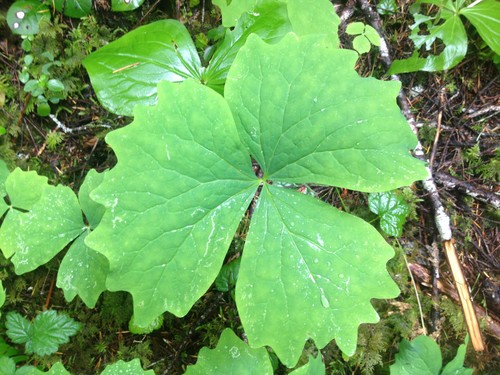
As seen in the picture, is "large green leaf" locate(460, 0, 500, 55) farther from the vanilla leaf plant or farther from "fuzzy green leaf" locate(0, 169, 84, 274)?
"fuzzy green leaf" locate(0, 169, 84, 274)

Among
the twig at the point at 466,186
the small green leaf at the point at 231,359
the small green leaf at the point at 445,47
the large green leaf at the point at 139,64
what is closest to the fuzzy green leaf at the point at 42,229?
the large green leaf at the point at 139,64

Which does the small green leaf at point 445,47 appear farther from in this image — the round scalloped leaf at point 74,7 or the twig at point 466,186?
the round scalloped leaf at point 74,7

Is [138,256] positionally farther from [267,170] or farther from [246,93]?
[246,93]

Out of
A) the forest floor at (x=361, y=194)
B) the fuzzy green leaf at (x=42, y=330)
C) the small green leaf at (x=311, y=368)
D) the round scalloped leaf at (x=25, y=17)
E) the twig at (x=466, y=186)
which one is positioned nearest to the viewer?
the small green leaf at (x=311, y=368)

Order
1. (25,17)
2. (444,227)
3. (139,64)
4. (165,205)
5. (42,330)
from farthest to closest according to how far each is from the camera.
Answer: (444,227) → (25,17) → (139,64) → (42,330) → (165,205)

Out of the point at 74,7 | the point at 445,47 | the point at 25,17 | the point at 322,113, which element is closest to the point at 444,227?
the point at 445,47

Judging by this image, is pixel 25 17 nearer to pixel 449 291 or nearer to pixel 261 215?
pixel 261 215
